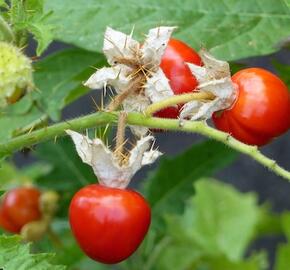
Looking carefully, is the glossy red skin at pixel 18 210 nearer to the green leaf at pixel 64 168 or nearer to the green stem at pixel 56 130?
the green leaf at pixel 64 168

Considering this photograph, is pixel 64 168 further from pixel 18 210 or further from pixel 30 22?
pixel 30 22

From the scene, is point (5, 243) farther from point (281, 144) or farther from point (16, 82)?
point (281, 144)

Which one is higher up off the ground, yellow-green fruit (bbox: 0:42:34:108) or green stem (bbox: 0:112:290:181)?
yellow-green fruit (bbox: 0:42:34:108)

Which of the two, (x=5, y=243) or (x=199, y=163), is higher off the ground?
(x=5, y=243)

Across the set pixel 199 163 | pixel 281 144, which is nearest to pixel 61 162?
pixel 199 163

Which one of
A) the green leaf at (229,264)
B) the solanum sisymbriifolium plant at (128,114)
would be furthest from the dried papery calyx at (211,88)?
the green leaf at (229,264)

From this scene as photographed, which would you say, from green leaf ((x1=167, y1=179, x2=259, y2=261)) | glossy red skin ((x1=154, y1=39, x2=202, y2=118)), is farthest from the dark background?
glossy red skin ((x1=154, y1=39, x2=202, y2=118))

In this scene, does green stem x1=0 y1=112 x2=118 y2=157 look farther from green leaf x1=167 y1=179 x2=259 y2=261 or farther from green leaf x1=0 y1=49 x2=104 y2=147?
green leaf x1=167 y1=179 x2=259 y2=261
